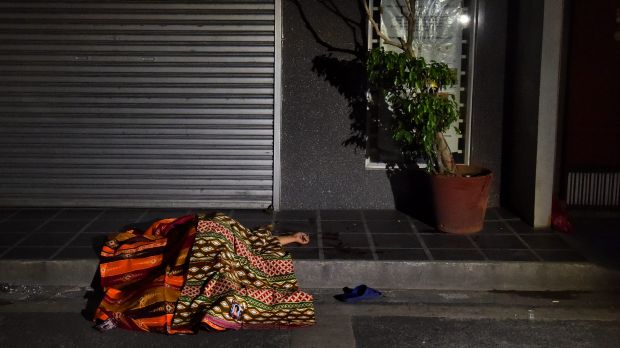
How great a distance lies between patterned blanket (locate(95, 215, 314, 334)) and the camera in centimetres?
505

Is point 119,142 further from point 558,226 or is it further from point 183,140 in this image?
point 558,226

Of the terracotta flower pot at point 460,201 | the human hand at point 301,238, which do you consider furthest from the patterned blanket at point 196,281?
the terracotta flower pot at point 460,201

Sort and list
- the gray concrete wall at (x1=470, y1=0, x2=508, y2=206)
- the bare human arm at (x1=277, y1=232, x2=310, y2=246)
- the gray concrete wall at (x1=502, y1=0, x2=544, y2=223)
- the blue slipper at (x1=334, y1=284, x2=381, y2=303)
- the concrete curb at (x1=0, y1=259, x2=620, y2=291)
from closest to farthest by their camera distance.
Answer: the blue slipper at (x1=334, y1=284, x2=381, y2=303)
the concrete curb at (x1=0, y1=259, x2=620, y2=291)
the bare human arm at (x1=277, y1=232, x2=310, y2=246)
the gray concrete wall at (x1=502, y1=0, x2=544, y2=223)
the gray concrete wall at (x1=470, y1=0, x2=508, y2=206)

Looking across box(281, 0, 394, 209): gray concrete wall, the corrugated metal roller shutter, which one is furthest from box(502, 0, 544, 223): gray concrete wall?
the corrugated metal roller shutter

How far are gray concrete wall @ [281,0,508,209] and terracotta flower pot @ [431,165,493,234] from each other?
1.03 meters

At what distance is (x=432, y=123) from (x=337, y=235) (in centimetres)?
141

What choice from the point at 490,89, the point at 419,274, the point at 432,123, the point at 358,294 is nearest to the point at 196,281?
the point at 358,294

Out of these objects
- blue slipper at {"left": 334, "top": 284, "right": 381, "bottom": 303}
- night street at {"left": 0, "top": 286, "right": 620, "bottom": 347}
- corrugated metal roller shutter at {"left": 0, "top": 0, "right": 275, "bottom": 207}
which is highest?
corrugated metal roller shutter at {"left": 0, "top": 0, "right": 275, "bottom": 207}

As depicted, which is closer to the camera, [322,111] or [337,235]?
[337,235]

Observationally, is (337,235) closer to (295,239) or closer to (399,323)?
(295,239)

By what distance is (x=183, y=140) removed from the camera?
7875 millimetres

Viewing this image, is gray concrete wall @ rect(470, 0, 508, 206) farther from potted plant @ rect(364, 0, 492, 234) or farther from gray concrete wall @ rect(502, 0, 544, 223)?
potted plant @ rect(364, 0, 492, 234)

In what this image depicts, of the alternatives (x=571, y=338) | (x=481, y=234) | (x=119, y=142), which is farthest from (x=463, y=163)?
(x=119, y=142)

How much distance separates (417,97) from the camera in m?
6.71
